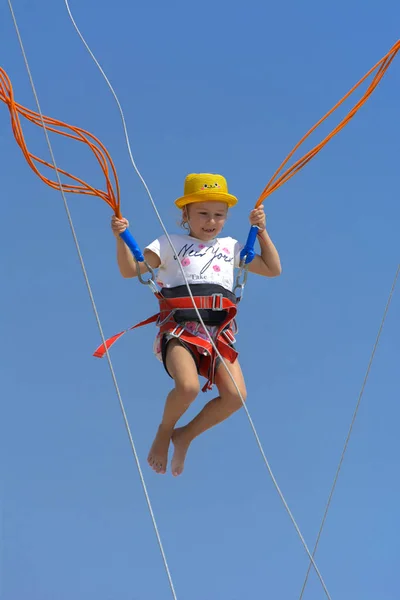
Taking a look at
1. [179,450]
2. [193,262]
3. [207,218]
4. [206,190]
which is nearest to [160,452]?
[179,450]

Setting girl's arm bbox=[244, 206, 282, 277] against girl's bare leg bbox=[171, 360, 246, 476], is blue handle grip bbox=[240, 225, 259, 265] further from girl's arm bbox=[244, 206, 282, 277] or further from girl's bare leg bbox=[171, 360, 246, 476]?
girl's bare leg bbox=[171, 360, 246, 476]

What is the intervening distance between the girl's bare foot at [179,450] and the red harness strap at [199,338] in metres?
0.47

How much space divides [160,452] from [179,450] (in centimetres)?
17

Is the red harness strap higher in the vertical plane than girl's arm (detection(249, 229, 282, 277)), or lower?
lower

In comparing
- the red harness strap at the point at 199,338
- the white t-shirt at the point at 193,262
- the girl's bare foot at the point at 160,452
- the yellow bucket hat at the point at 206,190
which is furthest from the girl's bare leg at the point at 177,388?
the yellow bucket hat at the point at 206,190

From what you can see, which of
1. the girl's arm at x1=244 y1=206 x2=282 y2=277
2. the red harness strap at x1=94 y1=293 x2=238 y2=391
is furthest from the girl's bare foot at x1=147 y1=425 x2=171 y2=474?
the girl's arm at x1=244 y1=206 x2=282 y2=277

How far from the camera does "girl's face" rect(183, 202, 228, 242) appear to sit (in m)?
7.29

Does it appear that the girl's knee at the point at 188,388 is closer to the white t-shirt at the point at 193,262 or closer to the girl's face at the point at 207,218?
the white t-shirt at the point at 193,262

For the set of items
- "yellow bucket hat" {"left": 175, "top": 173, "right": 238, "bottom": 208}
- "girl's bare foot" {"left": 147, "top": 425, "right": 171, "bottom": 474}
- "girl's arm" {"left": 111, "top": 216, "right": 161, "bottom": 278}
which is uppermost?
"yellow bucket hat" {"left": 175, "top": 173, "right": 238, "bottom": 208}

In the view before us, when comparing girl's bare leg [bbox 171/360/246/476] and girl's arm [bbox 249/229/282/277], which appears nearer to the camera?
girl's bare leg [bbox 171/360/246/476]

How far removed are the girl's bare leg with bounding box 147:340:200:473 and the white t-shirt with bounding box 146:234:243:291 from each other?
531mm

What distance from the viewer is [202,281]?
7.21 m

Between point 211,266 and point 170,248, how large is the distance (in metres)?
Result: 0.36

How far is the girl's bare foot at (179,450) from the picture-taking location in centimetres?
750
